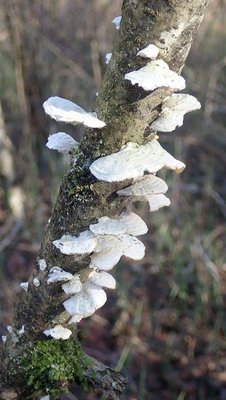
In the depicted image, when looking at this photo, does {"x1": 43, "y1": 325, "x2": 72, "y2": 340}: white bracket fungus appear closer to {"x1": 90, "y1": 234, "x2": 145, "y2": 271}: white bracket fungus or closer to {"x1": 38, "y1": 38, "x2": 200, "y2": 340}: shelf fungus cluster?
{"x1": 38, "y1": 38, "x2": 200, "y2": 340}: shelf fungus cluster

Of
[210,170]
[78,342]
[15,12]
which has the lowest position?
[210,170]

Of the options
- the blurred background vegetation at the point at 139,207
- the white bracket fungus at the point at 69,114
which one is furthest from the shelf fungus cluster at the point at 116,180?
the blurred background vegetation at the point at 139,207

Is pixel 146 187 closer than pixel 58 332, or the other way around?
pixel 146 187

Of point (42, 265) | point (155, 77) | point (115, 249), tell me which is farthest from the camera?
point (42, 265)

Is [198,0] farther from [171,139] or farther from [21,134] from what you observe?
[21,134]

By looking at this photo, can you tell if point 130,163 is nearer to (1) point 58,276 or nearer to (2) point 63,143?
(2) point 63,143

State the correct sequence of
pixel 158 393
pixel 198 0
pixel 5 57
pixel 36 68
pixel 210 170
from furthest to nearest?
pixel 5 57, pixel 36 68, pixel 210 170, pixel 158 393, pixel 198 0

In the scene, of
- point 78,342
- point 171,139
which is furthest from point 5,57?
point 78,342

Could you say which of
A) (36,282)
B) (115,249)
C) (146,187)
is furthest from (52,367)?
(146,187)
